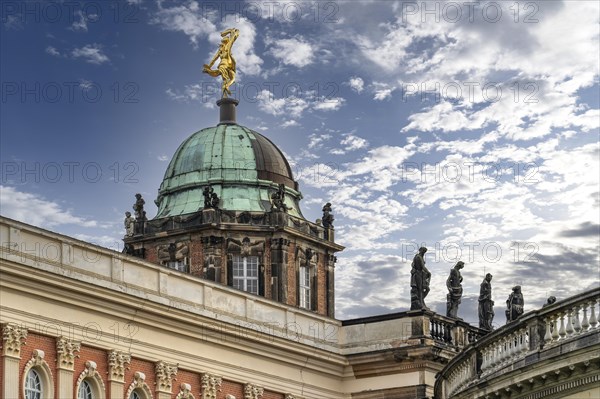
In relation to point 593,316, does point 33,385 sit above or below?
above

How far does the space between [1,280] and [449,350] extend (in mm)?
19479

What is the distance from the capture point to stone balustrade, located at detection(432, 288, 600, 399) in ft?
85.9

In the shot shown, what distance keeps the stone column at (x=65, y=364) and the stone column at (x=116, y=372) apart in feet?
5.42

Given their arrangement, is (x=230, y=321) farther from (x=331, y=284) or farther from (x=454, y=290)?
(x=331, y=284)

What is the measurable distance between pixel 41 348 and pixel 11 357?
140 centimetres

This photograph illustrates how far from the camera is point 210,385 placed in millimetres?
45219

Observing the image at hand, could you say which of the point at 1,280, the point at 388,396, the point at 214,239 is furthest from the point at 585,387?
the point at 214,239

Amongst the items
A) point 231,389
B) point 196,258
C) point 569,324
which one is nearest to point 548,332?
point 569,324

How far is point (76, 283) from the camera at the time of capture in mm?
39875

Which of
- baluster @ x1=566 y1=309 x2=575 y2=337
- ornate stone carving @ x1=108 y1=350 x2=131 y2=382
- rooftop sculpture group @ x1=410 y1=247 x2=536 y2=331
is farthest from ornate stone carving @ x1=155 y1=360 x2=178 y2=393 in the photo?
baluster @ x1=566 y1=309 x2=575 y2=337

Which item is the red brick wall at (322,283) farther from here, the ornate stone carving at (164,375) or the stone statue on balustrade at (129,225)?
the ornate stone carving at (164,375)

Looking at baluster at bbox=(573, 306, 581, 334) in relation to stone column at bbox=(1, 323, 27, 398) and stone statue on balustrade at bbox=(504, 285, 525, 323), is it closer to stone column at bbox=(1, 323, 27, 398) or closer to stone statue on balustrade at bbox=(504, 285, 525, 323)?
stone column at bbox=(1, 323, 27, 398)

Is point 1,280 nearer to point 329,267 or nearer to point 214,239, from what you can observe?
point 214,239

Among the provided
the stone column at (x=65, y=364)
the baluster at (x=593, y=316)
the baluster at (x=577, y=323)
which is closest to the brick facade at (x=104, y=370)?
the stone column at (x=65, y=364)
